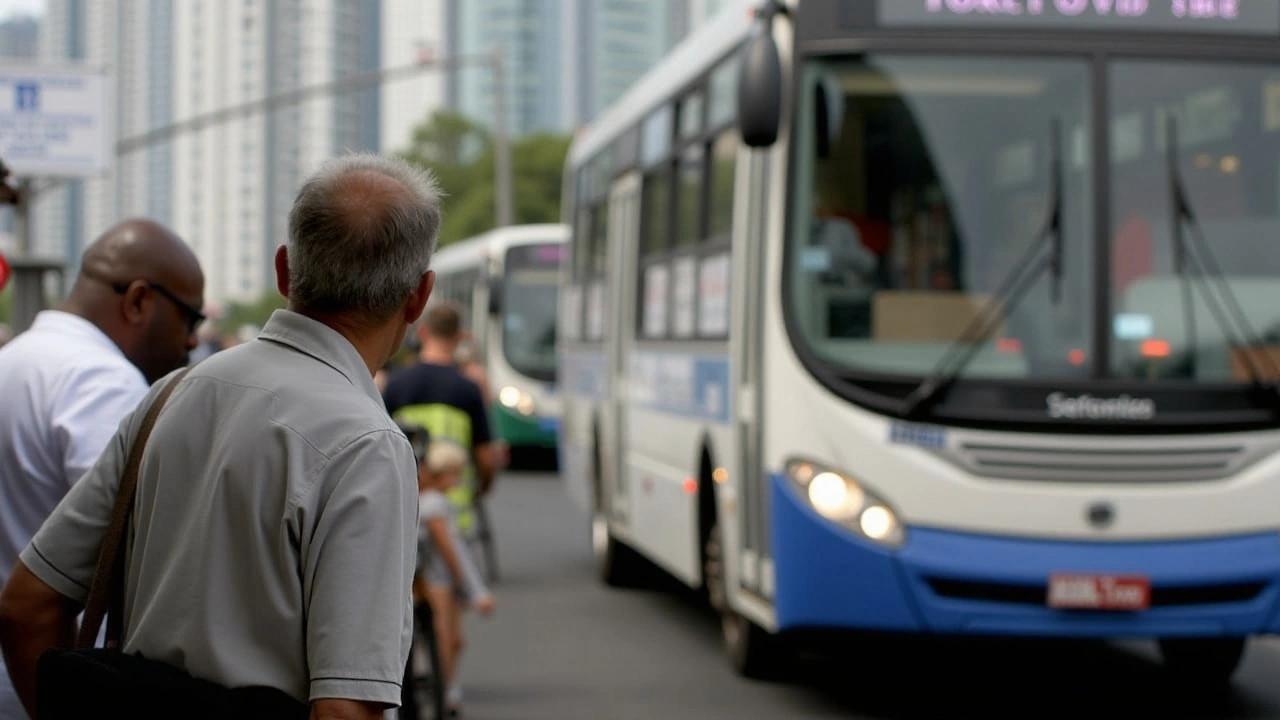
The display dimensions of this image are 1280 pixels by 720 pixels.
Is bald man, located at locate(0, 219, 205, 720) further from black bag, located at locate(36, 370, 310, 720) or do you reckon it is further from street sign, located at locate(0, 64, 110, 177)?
street sign, located at locate(0, 64, 110, 177)

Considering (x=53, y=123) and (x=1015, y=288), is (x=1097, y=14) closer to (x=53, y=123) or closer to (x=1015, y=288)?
(x=1015, y=288)

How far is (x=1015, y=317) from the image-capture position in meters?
8.34

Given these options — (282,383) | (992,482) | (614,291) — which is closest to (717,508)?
(992,482)

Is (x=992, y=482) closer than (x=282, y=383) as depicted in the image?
No

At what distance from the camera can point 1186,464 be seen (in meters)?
8.24

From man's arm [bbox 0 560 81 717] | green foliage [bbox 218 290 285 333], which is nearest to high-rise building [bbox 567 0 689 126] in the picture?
green foliage [bbox 218 290 285 333]

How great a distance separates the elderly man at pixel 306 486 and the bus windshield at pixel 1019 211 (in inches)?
225

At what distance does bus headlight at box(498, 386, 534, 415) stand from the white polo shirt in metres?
24.2

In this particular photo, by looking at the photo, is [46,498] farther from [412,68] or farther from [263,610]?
[412,68]

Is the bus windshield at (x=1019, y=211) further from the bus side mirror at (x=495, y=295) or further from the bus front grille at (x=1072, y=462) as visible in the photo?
the bus side mirror at (x=495, y=295)

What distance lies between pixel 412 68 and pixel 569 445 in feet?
56.3

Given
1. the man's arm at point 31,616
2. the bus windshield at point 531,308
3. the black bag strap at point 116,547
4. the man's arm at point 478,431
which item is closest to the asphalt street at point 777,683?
the man's arm at point 478,431

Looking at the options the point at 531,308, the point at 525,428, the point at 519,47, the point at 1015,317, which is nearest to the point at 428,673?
the point at 1015,317

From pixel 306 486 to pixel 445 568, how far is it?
5764 mm
